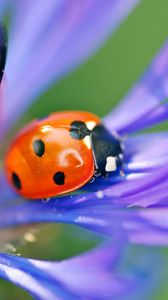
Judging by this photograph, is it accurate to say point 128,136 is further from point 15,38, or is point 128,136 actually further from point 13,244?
point 15,38

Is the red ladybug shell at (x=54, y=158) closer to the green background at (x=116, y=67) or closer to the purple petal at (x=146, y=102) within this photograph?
the purple petal at (x=146, y=102)

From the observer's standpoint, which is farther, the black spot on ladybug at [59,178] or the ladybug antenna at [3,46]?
the black spot on ladybug at [59,178]

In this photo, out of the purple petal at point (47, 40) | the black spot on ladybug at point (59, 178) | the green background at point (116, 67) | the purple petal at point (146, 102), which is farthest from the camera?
the green background at point (116, 67)

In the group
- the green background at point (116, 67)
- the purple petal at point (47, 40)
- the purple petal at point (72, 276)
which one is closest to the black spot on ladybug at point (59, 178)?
the purple petal at point (72, 276)

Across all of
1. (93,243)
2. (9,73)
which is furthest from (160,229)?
(9,73)

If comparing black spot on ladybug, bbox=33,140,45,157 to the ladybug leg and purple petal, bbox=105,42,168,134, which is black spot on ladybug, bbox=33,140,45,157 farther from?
purple petal, bbox=105,42,168,134

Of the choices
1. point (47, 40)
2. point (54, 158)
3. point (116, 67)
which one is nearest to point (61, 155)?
point (54, 158)

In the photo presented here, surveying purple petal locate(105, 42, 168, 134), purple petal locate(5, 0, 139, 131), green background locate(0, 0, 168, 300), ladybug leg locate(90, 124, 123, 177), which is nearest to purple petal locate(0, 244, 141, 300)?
ladybug leg locate(90, 124, 123, 177)

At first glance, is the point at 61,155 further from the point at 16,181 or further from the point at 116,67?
the point at 116,67
